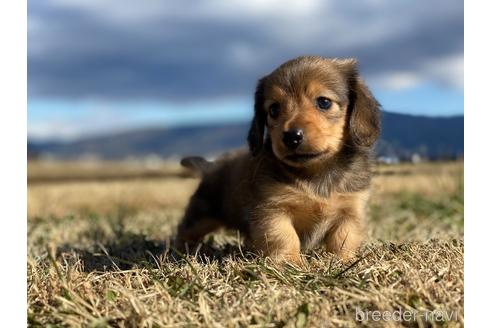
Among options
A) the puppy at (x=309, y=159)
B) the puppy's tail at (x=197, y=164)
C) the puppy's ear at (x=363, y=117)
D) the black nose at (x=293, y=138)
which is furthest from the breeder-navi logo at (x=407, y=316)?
the puppy's tail at (x=197, y=164)

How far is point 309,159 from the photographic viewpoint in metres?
3.24

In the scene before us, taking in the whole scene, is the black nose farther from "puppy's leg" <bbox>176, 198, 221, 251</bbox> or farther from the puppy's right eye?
"puppy's leg" <bbox>176, 198, 221, 251</bbox>

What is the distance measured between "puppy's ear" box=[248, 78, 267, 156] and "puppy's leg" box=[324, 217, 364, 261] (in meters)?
0.67

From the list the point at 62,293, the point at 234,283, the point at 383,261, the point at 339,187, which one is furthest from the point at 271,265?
the point at 62,293

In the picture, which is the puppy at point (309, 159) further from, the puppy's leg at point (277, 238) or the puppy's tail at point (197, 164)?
the puppy's tail at point (197, 164)

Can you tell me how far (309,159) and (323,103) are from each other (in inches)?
14.3

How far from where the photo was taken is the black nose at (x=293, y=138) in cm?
311

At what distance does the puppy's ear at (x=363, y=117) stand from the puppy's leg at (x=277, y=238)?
63 centimetres

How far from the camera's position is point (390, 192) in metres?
7.46

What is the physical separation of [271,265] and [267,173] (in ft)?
2.26

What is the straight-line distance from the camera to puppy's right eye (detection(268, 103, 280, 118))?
134 inches

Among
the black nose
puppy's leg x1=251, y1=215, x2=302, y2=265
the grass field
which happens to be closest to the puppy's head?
the black nose

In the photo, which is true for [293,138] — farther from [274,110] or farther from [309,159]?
[274,110]
